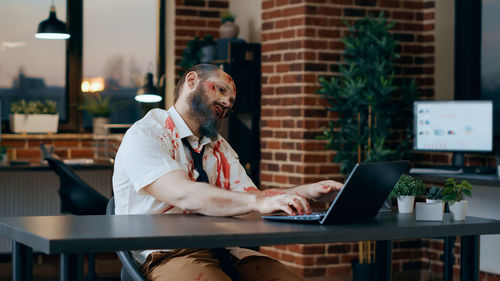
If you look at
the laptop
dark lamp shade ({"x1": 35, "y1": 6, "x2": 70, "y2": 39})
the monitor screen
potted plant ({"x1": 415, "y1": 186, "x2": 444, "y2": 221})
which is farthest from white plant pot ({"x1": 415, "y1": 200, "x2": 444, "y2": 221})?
dark lamp shade ({"x1": 35, "y1": 6, "x2": 70, "y2": 39})

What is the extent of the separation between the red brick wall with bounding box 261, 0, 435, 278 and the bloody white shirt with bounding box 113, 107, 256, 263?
229 cm

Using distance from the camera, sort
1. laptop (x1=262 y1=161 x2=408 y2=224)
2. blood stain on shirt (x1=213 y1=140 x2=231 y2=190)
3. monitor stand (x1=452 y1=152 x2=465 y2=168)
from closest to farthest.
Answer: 1. laptop (x1=262 y1=161 x2=408 y2=224)
2. blood stain on shirt (x1=213 y1=140 x2=231 y2=190)
3. monitor stand (x1=452 y1=152 x2=465 y2=168)

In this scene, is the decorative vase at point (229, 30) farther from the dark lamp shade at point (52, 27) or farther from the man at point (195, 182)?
the man at point (195, 182)

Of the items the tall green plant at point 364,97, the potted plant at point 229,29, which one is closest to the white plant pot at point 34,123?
the potted plant at point 229,29

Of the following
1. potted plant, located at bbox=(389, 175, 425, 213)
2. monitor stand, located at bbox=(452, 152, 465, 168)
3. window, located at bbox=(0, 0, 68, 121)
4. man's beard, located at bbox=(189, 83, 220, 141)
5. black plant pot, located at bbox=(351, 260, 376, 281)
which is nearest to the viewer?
potted plant, located at bbox=(389, 175, 425, 213)

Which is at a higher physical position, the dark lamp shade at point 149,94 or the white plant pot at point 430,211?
the dark lamp shade at point 149,94

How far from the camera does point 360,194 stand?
7.33 feet

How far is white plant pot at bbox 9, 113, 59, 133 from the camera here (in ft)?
19.9

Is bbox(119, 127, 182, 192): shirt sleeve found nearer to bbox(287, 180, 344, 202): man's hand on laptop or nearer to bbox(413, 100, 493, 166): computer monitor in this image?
bbox(287, 180, 344, 202): man's hand on laptop

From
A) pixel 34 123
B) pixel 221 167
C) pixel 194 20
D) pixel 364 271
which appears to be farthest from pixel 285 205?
pixel 194 20

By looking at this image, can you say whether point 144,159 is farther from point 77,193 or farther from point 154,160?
point 77,193

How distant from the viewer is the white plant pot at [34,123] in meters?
6.08

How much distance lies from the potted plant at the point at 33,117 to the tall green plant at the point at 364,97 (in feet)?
7.86

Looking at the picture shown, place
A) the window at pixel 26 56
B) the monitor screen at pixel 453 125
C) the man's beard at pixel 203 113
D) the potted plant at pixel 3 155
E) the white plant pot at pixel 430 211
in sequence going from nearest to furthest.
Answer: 1. the white plant pot at pixel 430 211
2. the man's beard at pixel 203 113
3. the monitor screen at pixel 453 125
4. the potted plant at pixel 3 155
5. the window at pixel 26 56
